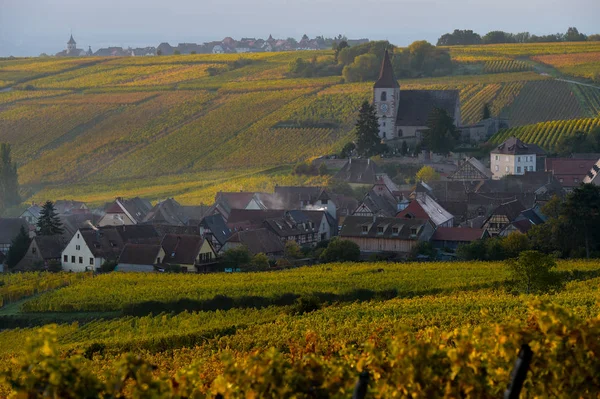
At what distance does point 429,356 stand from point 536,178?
58.0 metres

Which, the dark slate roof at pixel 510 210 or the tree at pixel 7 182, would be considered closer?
the dark slate roof at pixel 510 210

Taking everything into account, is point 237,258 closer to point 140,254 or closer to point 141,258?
point 141,258

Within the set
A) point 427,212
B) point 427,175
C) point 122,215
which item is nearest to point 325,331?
point 427,212

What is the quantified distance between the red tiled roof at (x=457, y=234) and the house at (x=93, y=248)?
15.0 m

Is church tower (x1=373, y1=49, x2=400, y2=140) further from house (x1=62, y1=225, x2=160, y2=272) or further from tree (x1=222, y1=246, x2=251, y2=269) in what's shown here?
tree (x1=222, y1=246, x2=251, y2=269)

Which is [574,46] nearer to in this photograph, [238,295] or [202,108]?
[202,108]

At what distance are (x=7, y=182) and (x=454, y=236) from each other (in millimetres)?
39133

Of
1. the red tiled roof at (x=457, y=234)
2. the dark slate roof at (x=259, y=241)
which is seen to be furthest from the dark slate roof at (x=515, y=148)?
the dark slate roof at (x=259, y=241)

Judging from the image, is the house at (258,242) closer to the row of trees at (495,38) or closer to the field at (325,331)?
the field at (325,331)

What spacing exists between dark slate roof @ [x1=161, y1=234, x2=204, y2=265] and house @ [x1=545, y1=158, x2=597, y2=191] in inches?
1104

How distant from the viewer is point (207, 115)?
105750mm

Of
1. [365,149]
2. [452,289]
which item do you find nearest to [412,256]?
[452,289]

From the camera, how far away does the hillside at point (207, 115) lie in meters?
89.8

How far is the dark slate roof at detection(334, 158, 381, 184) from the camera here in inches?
2911
